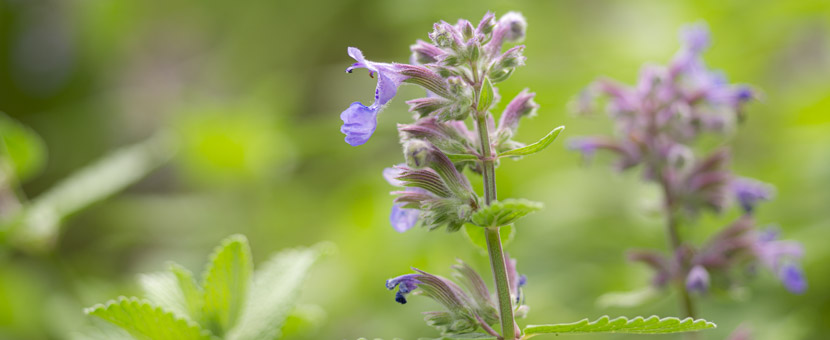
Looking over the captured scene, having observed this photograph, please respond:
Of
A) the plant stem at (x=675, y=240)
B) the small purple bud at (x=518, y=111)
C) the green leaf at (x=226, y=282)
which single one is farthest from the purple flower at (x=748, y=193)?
the green leaf at (x=226, y=282)

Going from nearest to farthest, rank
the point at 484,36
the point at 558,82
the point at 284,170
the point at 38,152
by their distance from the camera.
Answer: the point at 484,36, the point at 38,152, the point at 558,82, the point at 284,170

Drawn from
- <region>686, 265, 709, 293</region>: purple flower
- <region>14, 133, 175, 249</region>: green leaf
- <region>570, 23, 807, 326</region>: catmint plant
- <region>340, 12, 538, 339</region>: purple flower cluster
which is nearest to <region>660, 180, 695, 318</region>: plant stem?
<region>570, 23, 807, 326</region>: catmint plant

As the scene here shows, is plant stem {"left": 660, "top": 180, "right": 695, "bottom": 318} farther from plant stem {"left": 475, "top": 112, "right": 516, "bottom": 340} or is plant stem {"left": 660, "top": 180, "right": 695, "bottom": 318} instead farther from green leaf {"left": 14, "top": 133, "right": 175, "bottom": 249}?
green leaf {"left": 14, "top": 133, "right": 175, "bottom": 249}

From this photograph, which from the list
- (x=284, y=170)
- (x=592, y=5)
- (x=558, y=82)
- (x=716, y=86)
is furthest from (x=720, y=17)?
(x=284, y=170)

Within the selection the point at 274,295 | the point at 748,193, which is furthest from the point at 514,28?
the point at 748,193

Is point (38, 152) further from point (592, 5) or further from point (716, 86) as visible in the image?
point (592, 5)

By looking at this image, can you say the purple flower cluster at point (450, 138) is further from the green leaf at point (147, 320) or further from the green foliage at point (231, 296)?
the green leaf at point (147, 320)
